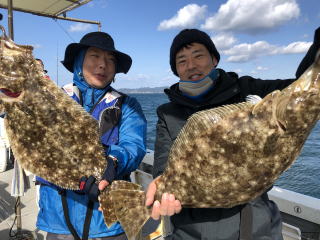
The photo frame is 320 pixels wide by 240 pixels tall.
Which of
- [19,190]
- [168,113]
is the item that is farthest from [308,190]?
[19,190]

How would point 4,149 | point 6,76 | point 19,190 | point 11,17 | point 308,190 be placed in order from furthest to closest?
point 308,190, point 4,149, point 11,17, point 19,190, point 6,76

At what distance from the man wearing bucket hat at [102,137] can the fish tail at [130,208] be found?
0.63ft

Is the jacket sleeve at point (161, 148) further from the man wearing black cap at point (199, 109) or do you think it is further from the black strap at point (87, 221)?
the black strap at point (87, 221)

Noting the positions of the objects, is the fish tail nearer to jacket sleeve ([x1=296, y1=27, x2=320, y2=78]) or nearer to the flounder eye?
the flounder eye

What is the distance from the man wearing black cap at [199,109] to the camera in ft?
7.23

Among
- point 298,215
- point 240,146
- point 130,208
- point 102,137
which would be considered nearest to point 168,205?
point 130,208

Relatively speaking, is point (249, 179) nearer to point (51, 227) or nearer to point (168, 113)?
point (168, 113)

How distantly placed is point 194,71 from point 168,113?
0.50 meters

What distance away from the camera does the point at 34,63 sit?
8.14ft

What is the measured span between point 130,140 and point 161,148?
0.37 metres

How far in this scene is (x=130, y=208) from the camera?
92.9 inches

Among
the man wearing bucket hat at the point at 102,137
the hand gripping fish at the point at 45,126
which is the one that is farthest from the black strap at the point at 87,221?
the hand gripping fish at the point at 45,126

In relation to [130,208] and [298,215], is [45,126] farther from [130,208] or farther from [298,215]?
[298,215]

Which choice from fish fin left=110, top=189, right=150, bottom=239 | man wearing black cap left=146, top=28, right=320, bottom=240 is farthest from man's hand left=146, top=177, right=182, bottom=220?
fish fin left=110, top=189, right=150, bottom=239
